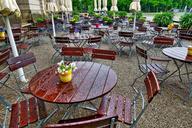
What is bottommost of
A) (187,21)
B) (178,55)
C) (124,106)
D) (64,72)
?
(124,106)

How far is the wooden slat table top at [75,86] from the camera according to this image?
76.0 inches

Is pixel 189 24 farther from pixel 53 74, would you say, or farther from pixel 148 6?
pixel 148 6

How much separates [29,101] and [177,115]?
2.67m

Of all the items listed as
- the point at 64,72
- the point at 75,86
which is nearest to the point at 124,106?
the point at 75,86

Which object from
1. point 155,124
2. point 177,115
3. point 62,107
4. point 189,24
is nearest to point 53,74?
point 62,107

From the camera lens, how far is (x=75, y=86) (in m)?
2.19

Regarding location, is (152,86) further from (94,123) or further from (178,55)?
(178,55)

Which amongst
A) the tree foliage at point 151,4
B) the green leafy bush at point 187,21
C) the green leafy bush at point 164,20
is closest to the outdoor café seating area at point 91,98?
the green leafy bush at point 187,21

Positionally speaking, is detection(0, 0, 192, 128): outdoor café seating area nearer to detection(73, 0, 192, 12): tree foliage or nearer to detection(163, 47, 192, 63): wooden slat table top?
detection(163, 47, 192, 63): wooden slat table top

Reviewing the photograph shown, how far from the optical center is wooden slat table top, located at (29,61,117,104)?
193 cm

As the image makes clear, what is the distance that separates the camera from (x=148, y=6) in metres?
39.3

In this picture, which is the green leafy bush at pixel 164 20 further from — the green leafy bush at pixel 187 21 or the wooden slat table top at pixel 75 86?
the wooden slat table top at pixel 75 86

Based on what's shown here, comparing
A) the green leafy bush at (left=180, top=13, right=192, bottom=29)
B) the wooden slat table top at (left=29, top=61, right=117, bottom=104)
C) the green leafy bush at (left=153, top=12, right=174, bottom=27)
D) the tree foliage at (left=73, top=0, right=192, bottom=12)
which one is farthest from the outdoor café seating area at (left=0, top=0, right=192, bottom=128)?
the tree foliage at (left=73, top=0, right=192, bottom=12)

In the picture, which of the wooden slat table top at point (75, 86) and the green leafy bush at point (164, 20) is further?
the green leafy bush at point (164, 20)
